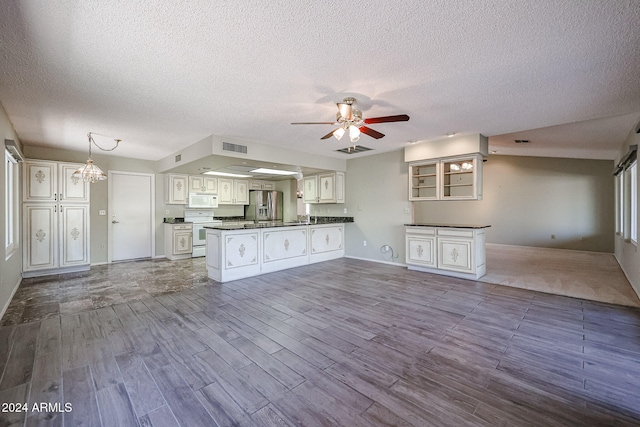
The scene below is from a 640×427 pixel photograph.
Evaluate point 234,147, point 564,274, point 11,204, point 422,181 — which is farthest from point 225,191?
point 564,274

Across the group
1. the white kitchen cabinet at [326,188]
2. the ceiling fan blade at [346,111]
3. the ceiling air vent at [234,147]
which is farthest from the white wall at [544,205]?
the ceiling fan blade at [346,111]

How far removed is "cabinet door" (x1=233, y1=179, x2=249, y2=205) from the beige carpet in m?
6.55

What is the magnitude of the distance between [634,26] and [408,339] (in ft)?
9.32

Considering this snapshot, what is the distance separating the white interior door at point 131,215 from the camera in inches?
251

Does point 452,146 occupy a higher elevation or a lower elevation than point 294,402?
higher

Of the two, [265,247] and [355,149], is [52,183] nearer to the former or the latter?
[265,247]

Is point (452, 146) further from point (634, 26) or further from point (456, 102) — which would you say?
point (634, 26)

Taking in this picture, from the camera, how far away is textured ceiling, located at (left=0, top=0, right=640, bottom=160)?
1.75 metres

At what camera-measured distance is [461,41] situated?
204 cm

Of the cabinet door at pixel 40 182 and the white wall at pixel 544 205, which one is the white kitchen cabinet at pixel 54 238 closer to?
the cabinet door at pixel 40 182

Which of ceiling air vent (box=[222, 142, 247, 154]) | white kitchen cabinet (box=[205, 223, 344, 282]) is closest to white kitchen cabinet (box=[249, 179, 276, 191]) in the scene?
white kitchen cabinet (box=[205, 223, 344, 282])

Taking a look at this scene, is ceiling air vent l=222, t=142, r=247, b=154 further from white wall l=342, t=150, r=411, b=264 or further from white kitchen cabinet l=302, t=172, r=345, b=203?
white wall l=342, t=150, r=411, b=264

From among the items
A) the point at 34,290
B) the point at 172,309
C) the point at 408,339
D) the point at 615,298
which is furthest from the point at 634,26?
the point at 34,290

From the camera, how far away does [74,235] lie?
5.50m
